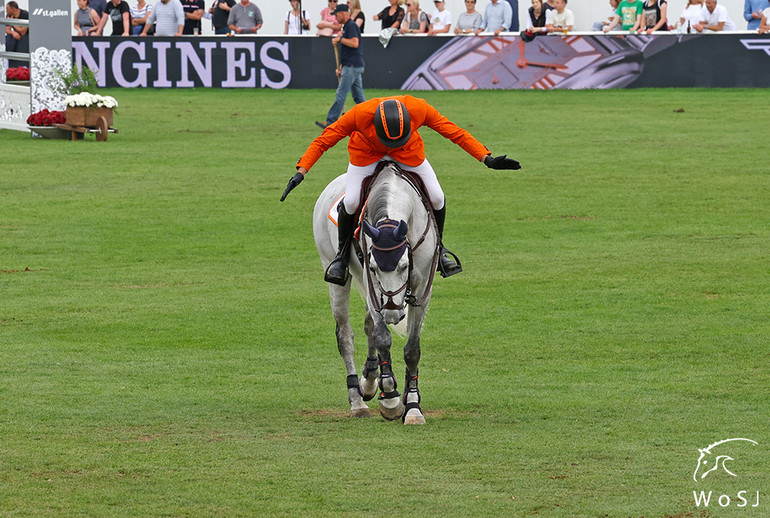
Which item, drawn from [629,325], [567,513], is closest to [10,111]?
[629,325]

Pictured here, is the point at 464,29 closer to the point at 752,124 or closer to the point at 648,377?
the point at 752,124

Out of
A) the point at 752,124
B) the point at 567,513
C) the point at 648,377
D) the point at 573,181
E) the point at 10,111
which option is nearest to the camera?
the point at 567,513

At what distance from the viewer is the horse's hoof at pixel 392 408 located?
31.0 feet

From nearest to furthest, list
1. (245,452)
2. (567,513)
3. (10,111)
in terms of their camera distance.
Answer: (567,513) → (245,452) → (10,111)

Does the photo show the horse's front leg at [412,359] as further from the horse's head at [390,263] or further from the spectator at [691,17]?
the spectator at [691,17]

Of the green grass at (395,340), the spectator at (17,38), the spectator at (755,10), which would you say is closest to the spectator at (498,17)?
the spectator at (755,10)

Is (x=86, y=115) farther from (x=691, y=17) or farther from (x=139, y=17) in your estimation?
(x=691, y=17)

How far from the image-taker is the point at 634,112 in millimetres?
31094

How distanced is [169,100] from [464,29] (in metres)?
8.61

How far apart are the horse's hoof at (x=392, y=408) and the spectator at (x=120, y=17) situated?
101 ft

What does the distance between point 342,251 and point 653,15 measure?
27.0 metres

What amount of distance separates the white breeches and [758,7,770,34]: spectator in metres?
26.3

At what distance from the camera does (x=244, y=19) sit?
127 feet

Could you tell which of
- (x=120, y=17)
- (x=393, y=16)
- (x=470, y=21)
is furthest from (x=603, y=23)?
(x=120, y=17)
